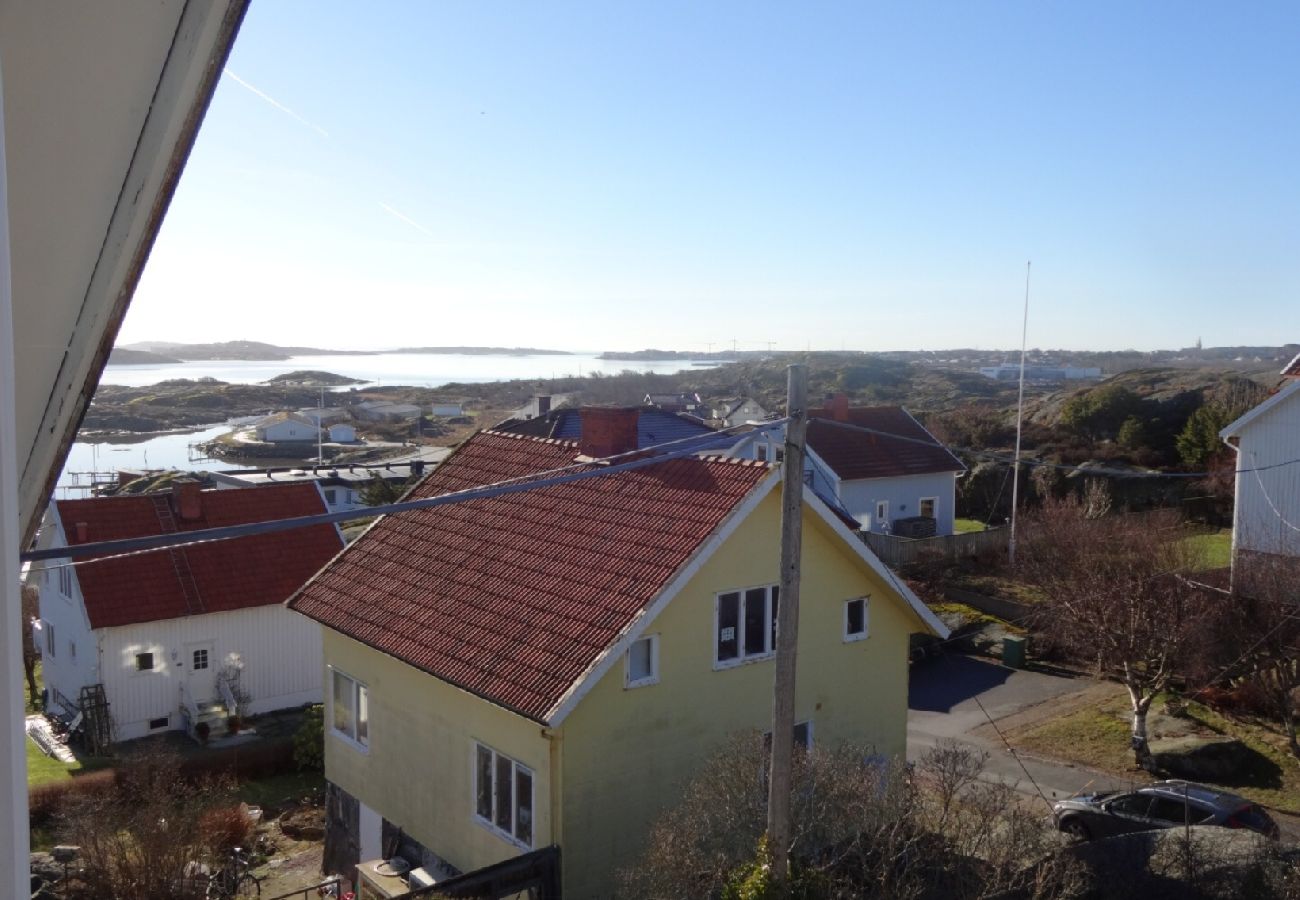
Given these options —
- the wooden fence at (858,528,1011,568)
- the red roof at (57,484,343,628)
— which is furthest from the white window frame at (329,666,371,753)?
the wooden fence at (858,528,1011,568)

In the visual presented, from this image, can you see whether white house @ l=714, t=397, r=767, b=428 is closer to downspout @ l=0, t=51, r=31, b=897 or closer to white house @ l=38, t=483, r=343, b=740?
white house @ l=38, t=483, r=343, b=740

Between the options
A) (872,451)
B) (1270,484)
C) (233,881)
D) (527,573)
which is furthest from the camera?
(872,451)

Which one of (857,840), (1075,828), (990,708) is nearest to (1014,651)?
(990,708)

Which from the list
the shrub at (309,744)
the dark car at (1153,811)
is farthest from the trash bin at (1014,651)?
the shrub at (309,744)

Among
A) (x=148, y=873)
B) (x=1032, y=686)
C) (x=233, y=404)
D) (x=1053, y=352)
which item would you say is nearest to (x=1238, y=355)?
(x=1053, y=352)

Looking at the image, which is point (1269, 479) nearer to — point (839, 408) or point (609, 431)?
point (609, 431)

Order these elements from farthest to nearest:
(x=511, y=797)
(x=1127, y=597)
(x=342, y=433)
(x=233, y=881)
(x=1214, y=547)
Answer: (x=342, y=433) → (x=1214, y=547) → (x=1127, y=597) → (x=233, y=881) → (x=511, y=797)
